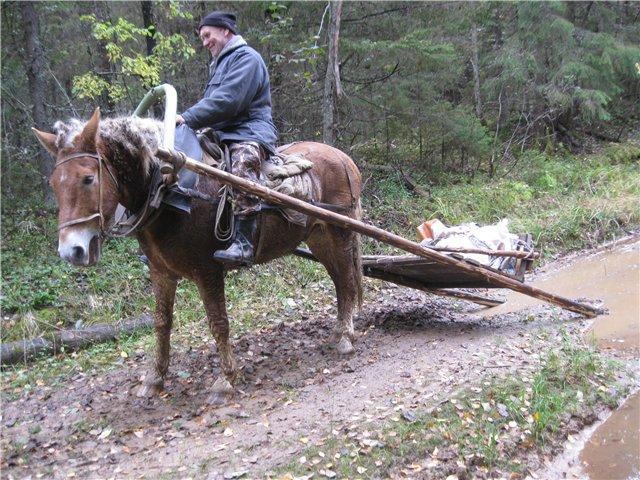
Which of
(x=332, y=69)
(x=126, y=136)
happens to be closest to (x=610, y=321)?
(x=126, y=136)

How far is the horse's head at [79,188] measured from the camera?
3.76 m

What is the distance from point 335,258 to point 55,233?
6404 mm

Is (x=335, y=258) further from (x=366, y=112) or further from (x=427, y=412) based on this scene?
(x=366, y=112)

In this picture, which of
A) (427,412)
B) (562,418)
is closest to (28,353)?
(427,412)

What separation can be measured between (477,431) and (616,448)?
1141 mm

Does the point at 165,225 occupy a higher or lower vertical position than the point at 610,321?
higher

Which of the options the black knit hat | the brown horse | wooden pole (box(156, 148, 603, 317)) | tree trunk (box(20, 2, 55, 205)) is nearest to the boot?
the brown horse

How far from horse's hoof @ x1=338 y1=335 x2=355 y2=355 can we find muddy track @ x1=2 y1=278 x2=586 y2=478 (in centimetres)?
9

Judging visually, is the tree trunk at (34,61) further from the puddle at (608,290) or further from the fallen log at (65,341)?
the puddle at (608,290)

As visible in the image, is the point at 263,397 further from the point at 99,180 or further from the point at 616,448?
the point at 616,448

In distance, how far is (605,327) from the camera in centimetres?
657

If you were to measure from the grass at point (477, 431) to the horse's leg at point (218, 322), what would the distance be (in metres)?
1.32

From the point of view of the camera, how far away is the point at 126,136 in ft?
14.0

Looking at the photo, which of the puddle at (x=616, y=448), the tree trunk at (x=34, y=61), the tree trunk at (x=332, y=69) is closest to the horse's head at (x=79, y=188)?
the puddle at (x=616, y=448)
